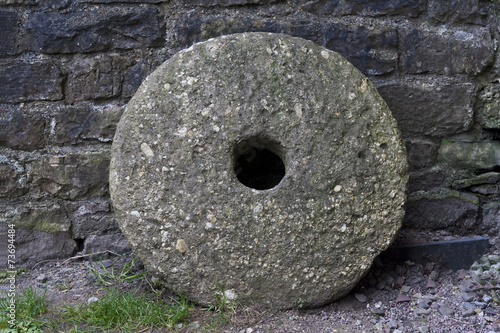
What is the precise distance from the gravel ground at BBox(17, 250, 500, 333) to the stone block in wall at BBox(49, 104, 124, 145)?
0.58 m

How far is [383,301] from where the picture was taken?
172 centimetres

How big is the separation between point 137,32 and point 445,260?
1.71 meters

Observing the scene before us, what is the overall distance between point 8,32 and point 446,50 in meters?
1.94

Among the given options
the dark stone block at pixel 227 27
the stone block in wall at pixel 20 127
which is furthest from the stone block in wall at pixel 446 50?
the stone block in wall at pixel 20 127

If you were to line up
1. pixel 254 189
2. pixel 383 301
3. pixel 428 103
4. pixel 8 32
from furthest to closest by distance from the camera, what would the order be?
pixel 428 103 → pixel 8 32 → pixel 383 301 → pixel 254 189

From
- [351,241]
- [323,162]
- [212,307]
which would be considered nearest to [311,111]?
[323,162]

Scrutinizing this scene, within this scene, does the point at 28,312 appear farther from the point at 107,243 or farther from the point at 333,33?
the point at 333,33

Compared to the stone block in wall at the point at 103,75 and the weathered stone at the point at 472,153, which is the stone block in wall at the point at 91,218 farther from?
the weathered stone at the point at 472,153

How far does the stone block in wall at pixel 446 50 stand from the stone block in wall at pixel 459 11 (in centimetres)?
4

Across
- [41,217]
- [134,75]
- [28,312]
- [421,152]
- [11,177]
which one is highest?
[134,75]

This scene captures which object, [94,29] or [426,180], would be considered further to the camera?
[426,180]

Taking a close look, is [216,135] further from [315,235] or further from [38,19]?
[38,19]

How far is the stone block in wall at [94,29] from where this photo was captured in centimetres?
188

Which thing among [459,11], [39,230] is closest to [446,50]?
[459,11]
